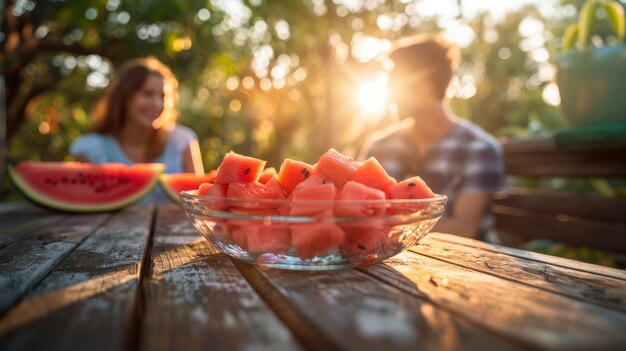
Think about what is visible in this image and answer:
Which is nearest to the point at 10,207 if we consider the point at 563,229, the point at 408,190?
the point at 408,190

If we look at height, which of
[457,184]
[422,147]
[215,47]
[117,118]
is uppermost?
[215,47]

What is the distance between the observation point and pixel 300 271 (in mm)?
920

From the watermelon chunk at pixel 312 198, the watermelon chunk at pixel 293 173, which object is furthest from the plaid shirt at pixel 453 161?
the watermelon chunk at pixel 312 198

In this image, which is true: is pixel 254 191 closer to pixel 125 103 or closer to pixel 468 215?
pixel 468 215

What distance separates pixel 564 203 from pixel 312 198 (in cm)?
302

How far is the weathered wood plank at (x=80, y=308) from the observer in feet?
1.86

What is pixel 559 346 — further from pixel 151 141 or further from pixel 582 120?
pixel 151 141

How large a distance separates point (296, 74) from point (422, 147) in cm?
1005

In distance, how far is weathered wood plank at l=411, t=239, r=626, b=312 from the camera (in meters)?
0.80

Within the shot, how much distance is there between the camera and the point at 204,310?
2.24 feet

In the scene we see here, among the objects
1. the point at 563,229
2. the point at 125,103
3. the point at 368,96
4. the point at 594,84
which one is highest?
the point at 368,96

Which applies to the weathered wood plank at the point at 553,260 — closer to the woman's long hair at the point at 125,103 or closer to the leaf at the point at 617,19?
the leaf at the point at 617,19

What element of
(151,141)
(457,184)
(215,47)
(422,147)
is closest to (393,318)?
(457,184)

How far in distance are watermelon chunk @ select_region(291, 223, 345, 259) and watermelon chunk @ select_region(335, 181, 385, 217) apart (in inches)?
1.4
